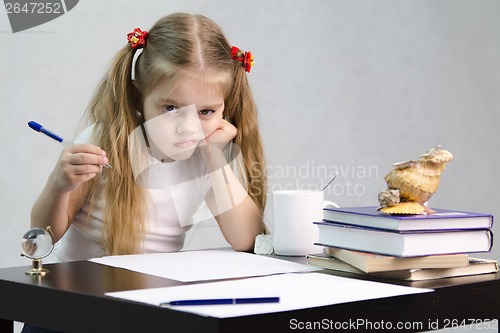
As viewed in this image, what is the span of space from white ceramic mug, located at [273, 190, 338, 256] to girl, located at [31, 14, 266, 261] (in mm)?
113

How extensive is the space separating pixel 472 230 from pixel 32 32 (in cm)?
148

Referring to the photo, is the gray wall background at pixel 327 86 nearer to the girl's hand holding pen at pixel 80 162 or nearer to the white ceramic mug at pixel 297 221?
the girl's hand holding pen at pixel 80 162

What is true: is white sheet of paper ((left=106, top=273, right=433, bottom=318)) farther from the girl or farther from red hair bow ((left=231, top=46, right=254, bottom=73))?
red hair bow ((left=231, top=46, right=254, bottom=73))

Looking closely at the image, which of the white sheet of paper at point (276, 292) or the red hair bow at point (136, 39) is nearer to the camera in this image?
the white sheet of paper at point (276, 292)

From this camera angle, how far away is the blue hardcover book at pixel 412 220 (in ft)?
3.51

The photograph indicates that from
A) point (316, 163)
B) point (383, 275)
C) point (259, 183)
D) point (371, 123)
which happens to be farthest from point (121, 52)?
point (371, 123)

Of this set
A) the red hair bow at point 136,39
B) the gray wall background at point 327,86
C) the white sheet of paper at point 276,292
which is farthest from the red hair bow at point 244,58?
the gray wall background at point 327,86

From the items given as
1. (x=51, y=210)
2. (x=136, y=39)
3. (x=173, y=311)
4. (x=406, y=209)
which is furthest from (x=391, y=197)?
(x=136, y=39)

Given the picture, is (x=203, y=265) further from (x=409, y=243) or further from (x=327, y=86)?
(x=327, y=86)

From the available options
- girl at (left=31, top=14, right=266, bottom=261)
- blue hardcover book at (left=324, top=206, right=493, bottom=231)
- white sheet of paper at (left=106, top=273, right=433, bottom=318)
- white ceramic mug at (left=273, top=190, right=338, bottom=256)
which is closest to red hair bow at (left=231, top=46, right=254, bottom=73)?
girl at (left=31, top=14, right=266, bottom=261)

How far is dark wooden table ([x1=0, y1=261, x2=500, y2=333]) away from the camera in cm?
83

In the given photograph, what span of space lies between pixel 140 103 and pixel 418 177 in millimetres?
703

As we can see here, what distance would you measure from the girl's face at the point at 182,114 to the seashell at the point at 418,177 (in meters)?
0.50

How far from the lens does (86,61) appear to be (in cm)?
230
